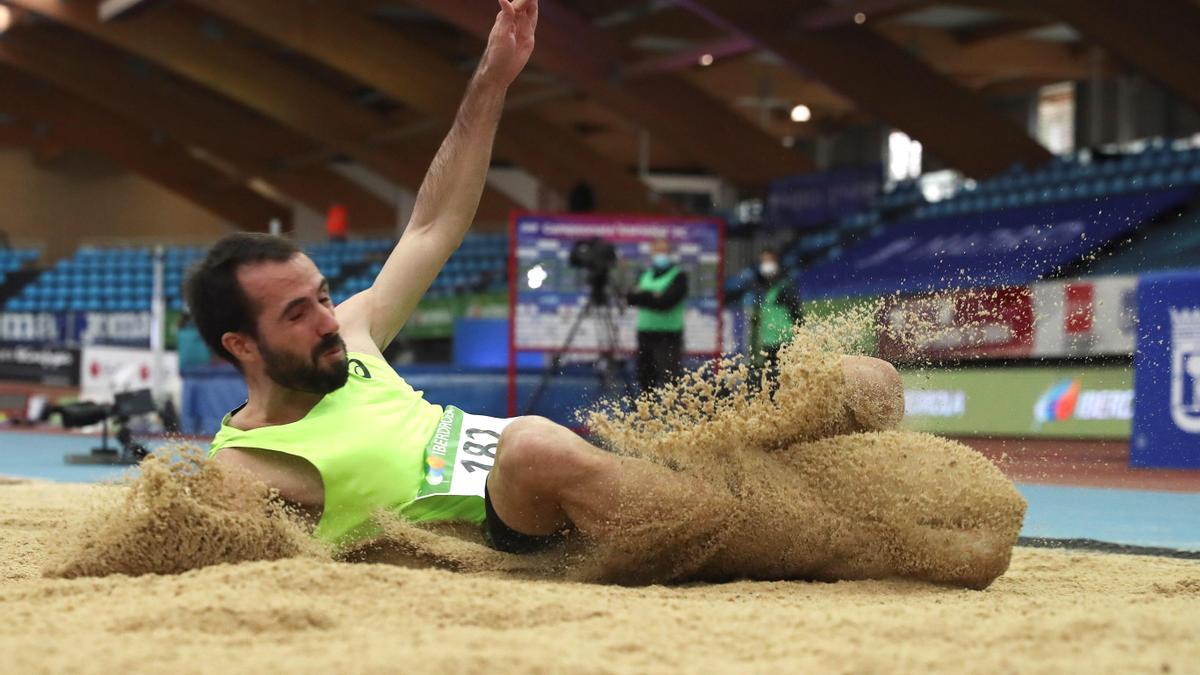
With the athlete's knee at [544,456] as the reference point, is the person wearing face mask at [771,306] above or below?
above

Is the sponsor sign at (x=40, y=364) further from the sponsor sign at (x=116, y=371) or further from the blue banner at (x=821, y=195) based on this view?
the blue banner at (x=821, y=195)

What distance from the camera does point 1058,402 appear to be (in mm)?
9797

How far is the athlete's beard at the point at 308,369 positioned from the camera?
9.96 feet

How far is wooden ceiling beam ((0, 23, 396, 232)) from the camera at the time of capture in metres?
23.4

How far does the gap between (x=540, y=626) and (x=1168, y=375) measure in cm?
617

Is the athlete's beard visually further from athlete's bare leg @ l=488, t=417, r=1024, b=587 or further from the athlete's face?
athlete's bare leg @ l=488, t=417, r=1024, b=587

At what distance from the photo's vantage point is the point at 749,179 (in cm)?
2122

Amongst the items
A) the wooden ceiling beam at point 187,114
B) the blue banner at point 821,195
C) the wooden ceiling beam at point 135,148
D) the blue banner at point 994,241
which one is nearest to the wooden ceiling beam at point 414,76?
the blue banner at point 821,195

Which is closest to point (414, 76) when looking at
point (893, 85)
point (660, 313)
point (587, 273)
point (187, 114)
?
point (893, 85)

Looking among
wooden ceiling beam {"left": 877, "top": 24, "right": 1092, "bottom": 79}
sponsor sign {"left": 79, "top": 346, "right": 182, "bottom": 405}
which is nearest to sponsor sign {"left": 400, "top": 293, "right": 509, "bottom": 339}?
sponsor sign {"left": 79, "top": 346, "right": 182, "bottom": 405}

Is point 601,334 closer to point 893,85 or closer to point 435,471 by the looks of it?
point 893,85

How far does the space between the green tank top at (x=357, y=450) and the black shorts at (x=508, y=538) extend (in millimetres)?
103

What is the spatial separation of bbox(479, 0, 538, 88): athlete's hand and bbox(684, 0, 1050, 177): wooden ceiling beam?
12.4 meters

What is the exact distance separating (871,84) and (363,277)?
742cm
